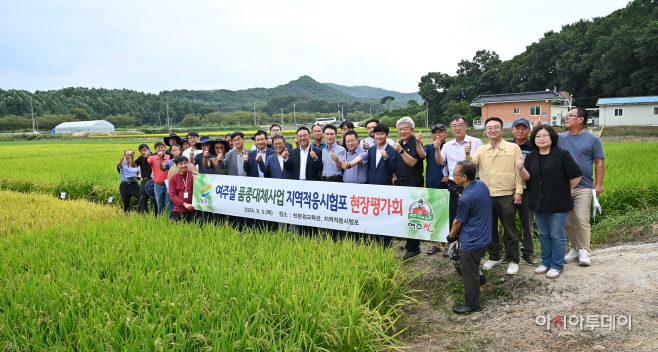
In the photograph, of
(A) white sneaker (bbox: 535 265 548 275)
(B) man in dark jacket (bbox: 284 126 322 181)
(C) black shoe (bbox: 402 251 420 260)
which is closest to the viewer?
(A) white sneaker (bbox: 535 265 548 275)

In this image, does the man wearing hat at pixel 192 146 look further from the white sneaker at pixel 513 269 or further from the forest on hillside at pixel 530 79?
the forest on hillside at pixel 530 79

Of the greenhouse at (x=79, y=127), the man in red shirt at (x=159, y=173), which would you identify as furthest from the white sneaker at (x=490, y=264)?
the greenhouse at (x=79, y=127)

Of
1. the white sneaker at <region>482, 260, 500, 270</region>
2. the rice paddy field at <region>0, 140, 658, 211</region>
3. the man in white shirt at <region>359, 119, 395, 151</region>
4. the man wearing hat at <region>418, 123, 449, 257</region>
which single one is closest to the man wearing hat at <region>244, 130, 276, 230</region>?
the man in white shirt at <region>359, 119, 395, 151</region>

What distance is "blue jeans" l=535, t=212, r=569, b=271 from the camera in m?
4.23

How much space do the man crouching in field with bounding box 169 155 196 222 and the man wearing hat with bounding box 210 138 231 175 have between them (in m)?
0.69

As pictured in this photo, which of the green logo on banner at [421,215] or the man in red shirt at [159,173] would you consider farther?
the man in red shirt at [159,173]

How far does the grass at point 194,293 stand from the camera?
8.73 ft

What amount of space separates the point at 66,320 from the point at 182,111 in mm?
100941

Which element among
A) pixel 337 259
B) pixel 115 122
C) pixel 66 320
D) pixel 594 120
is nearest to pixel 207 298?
pixel 66 320

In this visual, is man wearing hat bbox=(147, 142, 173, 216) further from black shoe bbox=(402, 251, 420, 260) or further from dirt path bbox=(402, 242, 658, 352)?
dirt path bbox=(402, 242, 658, 352)

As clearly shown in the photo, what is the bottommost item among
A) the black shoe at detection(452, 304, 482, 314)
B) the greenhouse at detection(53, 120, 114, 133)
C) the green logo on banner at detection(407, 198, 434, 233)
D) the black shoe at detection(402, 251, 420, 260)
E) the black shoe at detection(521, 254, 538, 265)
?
the black shoe at detection(452, 304, 482, 314)

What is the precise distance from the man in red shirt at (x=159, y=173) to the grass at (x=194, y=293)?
228 centimetres

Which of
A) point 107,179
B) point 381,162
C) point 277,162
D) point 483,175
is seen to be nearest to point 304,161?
point 277,162

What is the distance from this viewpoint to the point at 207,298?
126 inches
